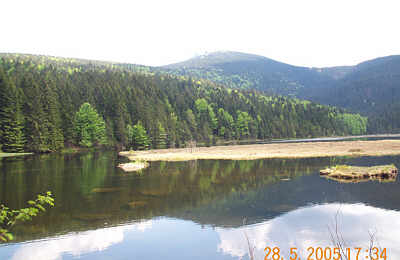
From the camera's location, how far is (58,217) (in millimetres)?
26031

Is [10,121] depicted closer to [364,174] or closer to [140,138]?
[140,138]

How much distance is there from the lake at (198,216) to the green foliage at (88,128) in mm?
71161

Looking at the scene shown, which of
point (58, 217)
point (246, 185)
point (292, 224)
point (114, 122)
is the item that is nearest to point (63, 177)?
point (58, 217)

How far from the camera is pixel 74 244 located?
66.1ft

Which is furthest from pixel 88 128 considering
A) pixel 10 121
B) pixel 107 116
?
pixel 10 121

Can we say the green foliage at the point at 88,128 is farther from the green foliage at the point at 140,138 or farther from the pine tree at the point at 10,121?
the pine tree at the point at 10,121

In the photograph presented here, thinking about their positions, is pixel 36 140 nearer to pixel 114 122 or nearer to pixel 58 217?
pixel 114 122

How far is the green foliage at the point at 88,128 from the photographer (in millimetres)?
114438

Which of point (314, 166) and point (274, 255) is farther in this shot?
point (314, 166)

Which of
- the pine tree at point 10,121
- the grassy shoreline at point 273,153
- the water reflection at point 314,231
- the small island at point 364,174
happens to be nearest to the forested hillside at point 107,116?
the pine tree at point 10,121

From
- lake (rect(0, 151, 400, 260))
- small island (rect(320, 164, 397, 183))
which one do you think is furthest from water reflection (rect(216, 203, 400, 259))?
small island (rect(320, 164, 397, 183))

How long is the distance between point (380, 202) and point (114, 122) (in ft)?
358

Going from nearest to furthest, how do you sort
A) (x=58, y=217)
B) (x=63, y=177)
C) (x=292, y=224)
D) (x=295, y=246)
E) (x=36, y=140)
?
(x=295, y=246) < (x=292, y=224) < (x=58, y=217) < (x=63, y=177) < (x=36, y=140)

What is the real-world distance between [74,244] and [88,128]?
4037 inches
